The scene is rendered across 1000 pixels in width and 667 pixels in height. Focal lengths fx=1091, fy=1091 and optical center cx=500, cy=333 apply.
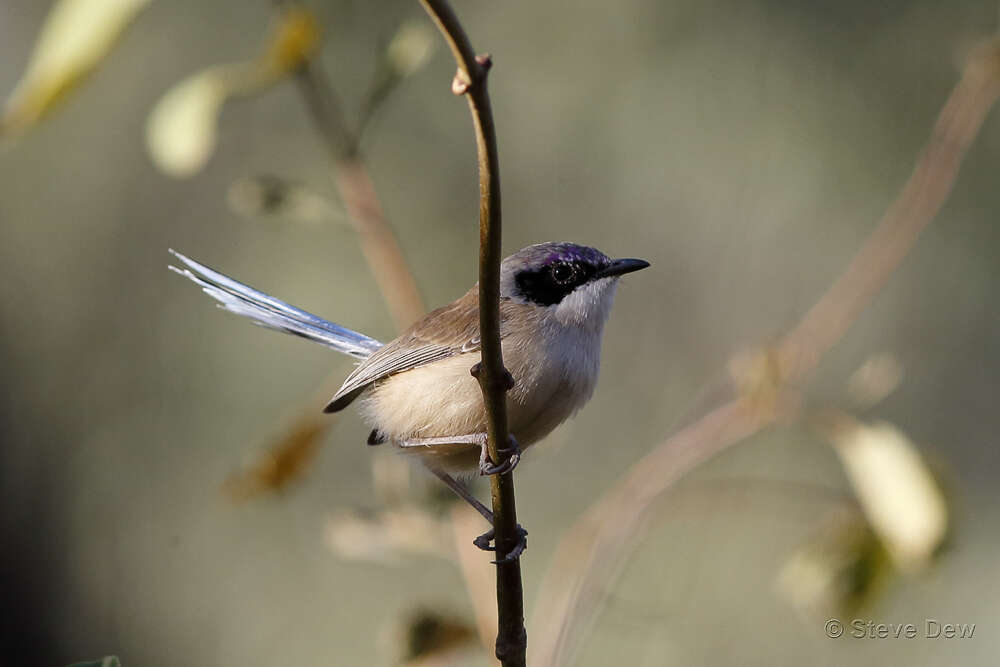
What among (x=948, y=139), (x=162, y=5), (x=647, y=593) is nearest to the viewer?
(x=948, y=139)

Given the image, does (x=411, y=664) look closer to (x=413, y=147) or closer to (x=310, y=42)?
(x=310, y=42)

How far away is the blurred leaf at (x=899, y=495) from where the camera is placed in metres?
2.56

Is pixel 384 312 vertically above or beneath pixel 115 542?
above

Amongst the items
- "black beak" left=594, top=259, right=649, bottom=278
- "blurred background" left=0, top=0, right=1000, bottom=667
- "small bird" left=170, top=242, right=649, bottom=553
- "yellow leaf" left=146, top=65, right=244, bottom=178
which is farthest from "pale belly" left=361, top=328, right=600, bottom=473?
"blurred background" left=0, top=0, right=1000, bottom=667

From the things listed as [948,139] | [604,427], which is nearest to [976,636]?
[604,427]

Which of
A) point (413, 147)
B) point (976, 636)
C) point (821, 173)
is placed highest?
point (413, 147)

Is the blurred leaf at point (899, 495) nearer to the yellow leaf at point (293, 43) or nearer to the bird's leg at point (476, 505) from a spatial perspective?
the bird's leg at point (476, 505)

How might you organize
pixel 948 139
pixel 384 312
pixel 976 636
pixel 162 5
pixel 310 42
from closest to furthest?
pixel 310 42
pixel 948 139
pixel 976 636
pixel 384 312
pixel 162 5

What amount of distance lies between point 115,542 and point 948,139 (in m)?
5.79

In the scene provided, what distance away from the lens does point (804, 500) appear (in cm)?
652

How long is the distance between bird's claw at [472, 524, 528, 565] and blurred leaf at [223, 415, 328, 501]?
0.52 m

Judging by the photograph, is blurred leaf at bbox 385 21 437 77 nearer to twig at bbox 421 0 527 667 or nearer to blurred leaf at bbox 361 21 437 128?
blurred leaf at bbox 361 21 437 128

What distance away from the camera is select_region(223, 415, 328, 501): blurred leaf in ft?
9.78

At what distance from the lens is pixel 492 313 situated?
1.83m
